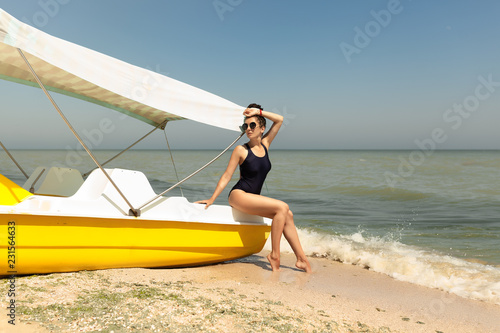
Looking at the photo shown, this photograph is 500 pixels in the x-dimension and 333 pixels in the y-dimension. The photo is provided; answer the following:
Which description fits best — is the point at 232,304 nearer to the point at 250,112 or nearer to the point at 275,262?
the point at 275,262

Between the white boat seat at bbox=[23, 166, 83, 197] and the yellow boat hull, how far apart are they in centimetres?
178

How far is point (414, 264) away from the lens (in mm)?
5453

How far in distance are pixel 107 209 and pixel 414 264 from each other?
417 centimetres

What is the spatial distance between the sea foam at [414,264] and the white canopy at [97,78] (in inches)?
111

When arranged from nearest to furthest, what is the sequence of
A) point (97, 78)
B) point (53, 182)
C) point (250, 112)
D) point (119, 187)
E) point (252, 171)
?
point (97, 78), point (119, 187), point (250, 112), point (252, 171), point (53, 182)

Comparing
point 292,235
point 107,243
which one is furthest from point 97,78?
point 292,235

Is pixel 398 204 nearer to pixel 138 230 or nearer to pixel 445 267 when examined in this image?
pixel 445 267

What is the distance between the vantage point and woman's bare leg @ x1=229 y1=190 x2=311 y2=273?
14.6 feet

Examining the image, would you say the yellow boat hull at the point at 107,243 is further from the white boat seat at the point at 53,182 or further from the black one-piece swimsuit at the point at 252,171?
the white boat seat at the point at 53,182

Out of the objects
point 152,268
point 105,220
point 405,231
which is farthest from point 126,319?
point 405,231

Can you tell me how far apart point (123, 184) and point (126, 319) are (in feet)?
5.54

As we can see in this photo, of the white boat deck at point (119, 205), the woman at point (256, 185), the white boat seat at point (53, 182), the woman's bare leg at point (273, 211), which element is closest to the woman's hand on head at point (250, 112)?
the woman at point (256, 185)

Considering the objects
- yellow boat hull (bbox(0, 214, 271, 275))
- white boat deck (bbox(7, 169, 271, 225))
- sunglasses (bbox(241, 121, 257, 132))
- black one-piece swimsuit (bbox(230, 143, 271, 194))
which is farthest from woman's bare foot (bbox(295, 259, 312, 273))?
sunglasses (bbox(241, 121, 257, 132))

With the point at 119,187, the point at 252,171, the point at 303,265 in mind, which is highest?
the point at 252,171
